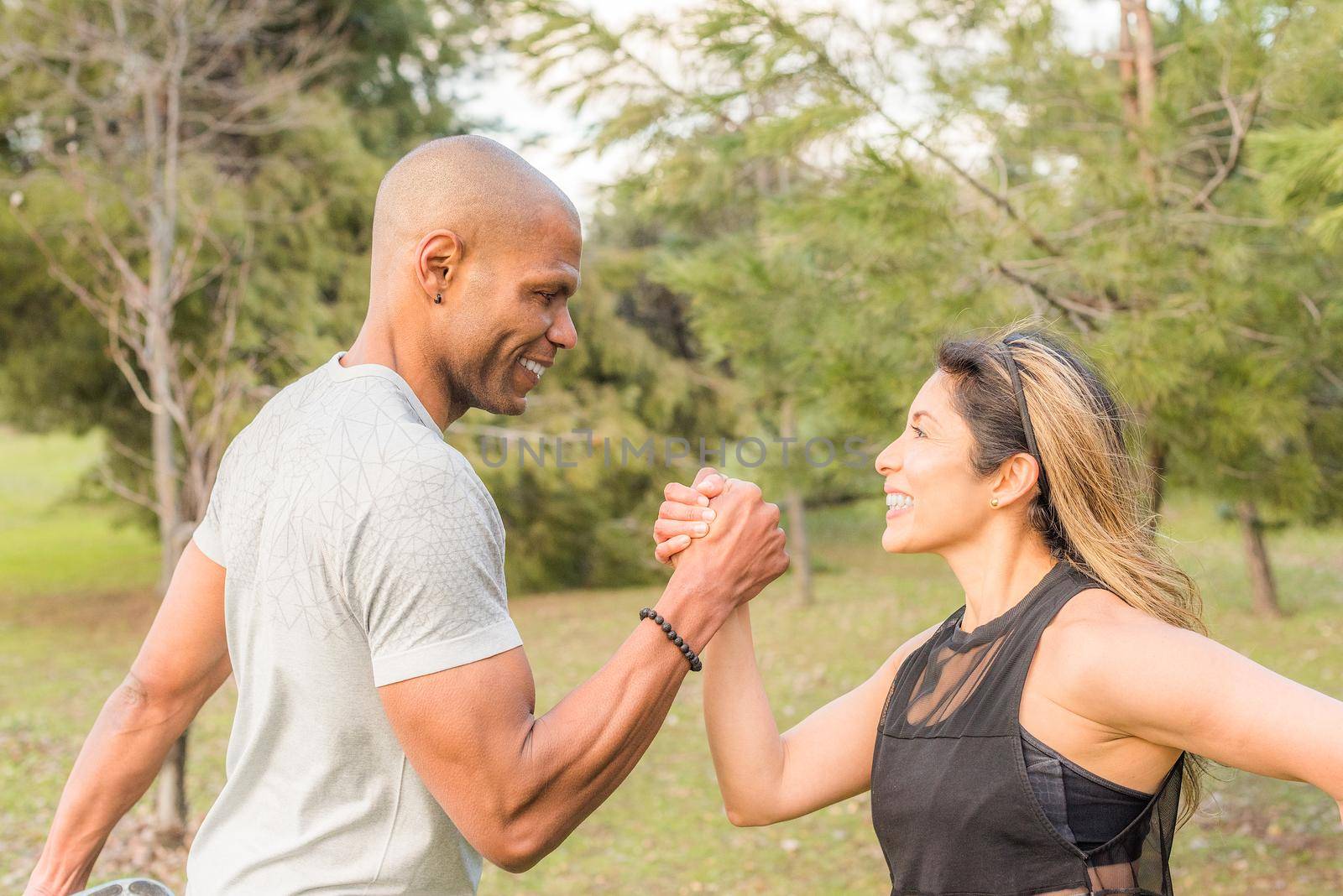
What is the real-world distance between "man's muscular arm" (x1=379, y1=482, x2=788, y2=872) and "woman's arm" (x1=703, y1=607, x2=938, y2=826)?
60cm

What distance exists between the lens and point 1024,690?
1.97m

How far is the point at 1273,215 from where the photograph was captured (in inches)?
160

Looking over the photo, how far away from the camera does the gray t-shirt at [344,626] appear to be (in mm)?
1550

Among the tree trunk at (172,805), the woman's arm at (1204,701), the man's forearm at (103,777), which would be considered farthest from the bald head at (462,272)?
the tree trunk at (172,805)

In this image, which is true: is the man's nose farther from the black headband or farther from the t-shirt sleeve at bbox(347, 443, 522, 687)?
the black headband

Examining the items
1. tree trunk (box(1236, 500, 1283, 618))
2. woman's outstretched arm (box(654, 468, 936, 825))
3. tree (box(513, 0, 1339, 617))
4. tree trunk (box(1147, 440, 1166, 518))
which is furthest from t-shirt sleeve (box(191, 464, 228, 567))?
tree trunk (box(1236, 500, 1283, 618))

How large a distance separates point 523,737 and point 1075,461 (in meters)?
1.11

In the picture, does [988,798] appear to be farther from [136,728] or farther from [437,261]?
[136,728]

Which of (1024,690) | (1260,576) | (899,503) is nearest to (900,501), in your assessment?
(899,503)

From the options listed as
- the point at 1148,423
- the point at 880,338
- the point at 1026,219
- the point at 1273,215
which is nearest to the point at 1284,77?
the point at 1273,215

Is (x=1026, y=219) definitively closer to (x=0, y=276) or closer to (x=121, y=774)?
(x=121, y=774)

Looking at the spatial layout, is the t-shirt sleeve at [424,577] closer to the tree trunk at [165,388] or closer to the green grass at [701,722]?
the green grass at [701,722]

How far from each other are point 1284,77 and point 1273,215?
25.1 inches

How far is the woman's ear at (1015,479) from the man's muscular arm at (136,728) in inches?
54.0
